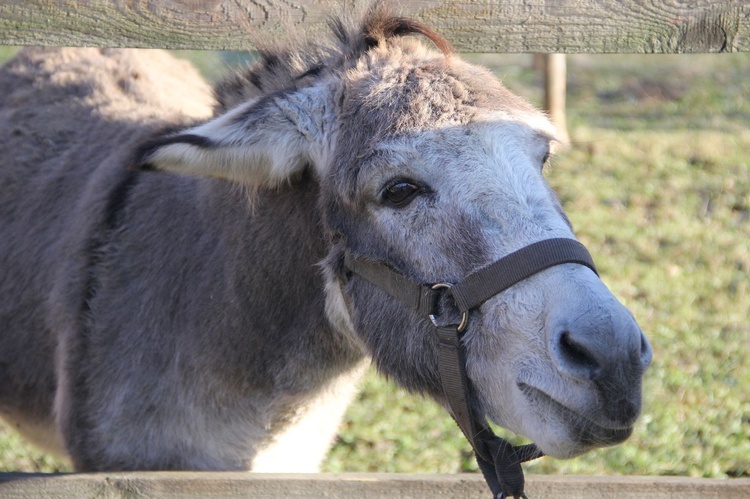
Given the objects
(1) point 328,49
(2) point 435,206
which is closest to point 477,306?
(2) point 435,206

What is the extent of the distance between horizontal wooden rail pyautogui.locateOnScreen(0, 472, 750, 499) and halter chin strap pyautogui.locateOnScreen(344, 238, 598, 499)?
0.99 feet

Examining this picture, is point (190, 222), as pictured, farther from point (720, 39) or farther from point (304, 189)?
point (720, 39)

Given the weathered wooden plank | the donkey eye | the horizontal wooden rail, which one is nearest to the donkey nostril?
the donkey eye

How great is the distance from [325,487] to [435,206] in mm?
948

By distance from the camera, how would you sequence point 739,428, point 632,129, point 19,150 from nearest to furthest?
point 19,150
point 739,428
point 632,129

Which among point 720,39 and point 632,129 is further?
point 632,129

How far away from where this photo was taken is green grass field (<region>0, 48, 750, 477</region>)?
4.32m

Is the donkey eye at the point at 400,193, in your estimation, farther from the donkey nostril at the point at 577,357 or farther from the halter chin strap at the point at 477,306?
the donkey nostril at the point at 577,357

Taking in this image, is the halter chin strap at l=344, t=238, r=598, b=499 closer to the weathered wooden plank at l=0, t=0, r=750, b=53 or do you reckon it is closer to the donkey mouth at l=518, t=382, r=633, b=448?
the donkey mouth at l=518, t=382, r=633, b=448

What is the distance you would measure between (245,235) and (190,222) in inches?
12.5

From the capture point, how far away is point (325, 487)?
250cm

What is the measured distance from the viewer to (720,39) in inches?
97.2

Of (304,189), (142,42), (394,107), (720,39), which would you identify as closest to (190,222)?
(304,189)

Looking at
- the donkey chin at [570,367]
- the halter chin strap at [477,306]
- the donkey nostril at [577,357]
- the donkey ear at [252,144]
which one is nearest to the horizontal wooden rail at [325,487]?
the halter chin strap at [477,306]
